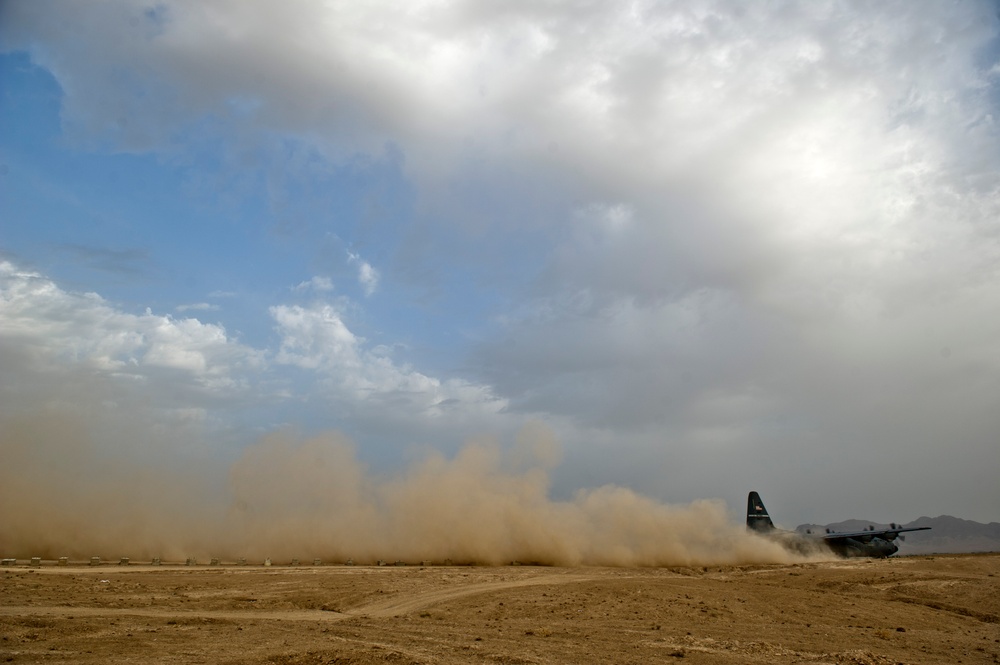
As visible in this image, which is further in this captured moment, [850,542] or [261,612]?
[850,542]

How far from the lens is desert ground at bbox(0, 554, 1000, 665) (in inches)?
756

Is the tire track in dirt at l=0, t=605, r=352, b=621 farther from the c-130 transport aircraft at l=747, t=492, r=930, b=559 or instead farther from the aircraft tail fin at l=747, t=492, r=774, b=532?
the aircraft tail fin at l=747, t=492, r=774, b=532

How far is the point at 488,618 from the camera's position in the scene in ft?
87.0

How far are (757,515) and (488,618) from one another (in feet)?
199

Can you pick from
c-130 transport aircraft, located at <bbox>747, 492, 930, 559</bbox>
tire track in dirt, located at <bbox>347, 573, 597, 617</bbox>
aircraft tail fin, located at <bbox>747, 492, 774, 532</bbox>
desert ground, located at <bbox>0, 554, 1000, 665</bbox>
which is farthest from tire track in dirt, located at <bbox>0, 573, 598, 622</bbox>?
aircraft tail fin, located at <bbox>747, 492, 774, 532</bbox>

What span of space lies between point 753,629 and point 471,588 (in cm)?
1594

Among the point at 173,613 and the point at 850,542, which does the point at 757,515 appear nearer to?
the point at 850,542

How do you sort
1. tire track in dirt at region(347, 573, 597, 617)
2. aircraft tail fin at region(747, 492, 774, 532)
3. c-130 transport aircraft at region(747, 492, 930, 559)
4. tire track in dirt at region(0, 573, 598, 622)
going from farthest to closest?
1. aircraft tail fin at region(747, 492, 774, 532)
2. c-130 transport aircraft at region(747, 492, 930, 559)
3. tire track in dirt at region(347, 573, 597, 617)
4. tire track in dirt at region(0, 573, 598, 622)

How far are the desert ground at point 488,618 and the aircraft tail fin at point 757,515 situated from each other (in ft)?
114

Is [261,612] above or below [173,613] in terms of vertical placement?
below

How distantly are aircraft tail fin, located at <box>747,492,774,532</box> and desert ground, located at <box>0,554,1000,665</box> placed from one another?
34.6 meters

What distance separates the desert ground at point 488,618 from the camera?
1920cm

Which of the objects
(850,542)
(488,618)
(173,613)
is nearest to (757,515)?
(850,542)

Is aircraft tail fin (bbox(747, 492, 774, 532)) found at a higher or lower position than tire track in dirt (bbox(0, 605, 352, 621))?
higher
